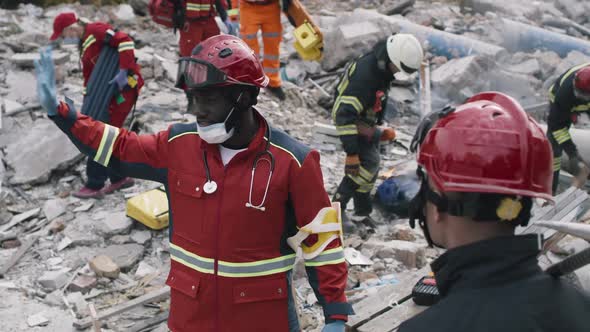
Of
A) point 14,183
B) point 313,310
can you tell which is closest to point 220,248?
point 313,310

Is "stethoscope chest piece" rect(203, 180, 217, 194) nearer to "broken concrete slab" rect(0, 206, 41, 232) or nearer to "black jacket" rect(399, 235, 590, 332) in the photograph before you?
"black jacket" rect(399, 235, 590, 332)

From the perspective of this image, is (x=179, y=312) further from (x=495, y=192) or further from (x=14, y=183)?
(x=14, y=183)

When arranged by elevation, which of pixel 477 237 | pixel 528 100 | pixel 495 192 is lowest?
pixel 528 100

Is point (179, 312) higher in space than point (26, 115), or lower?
higher

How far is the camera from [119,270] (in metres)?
5.52

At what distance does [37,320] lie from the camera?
4.93 meters

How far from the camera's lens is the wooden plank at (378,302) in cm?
354

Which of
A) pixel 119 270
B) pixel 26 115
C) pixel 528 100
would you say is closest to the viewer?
pixel 119 270

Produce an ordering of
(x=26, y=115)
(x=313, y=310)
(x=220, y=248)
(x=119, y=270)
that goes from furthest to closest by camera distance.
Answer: (x=26, y=115) < (x=119, y=270) < (x=313, y=310) < (x=220, y=248)

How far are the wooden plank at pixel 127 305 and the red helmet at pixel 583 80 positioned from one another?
4035mm

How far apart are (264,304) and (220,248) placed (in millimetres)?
322

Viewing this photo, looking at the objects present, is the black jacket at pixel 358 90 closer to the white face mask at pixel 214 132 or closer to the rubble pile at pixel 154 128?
the rubble pile at pixel 154 128

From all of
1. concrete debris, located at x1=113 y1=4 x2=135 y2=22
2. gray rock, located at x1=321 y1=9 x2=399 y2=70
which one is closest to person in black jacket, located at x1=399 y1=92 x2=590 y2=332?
gray rock, located at x1=321 y1=9 x2=399 y2=70

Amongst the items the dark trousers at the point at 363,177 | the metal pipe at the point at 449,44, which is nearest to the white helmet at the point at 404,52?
the dark trousers at the point at 363,177
